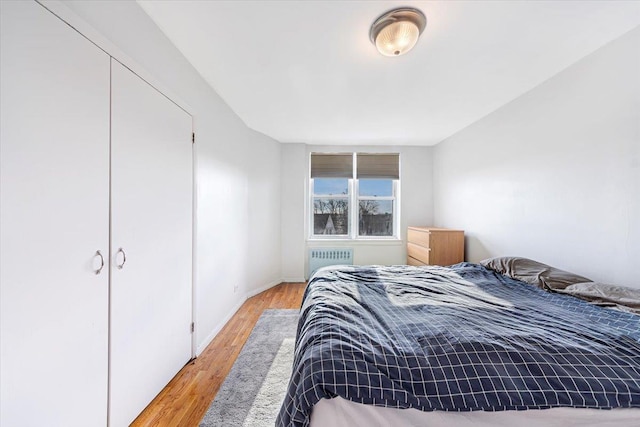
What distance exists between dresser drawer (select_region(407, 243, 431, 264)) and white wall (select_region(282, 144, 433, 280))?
12.7 inches

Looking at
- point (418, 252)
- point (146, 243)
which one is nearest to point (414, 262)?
point (418, 252)

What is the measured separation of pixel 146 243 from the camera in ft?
4.74

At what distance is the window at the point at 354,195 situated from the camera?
4.17 meters

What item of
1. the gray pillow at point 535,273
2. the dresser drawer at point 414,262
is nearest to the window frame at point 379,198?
the dresser drawer at point 414,262

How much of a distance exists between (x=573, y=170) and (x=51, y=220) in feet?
10.7

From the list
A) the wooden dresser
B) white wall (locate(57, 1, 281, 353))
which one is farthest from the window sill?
the wooden dresser

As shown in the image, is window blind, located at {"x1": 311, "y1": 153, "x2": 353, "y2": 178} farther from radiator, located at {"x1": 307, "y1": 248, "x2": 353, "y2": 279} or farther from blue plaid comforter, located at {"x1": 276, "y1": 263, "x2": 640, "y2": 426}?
blue plaid comforter, located at {"x1": 276, "y1": 263, "x2": 640, "y2": 426}

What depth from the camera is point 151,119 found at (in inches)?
58.3

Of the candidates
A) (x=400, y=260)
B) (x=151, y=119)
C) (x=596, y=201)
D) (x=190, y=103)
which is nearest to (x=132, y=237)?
(x=151, y=119)

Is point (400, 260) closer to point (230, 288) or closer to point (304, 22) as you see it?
point (230, 288)

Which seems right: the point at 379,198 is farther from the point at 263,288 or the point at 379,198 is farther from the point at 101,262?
the point at 101,262

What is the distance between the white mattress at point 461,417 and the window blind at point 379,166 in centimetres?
362

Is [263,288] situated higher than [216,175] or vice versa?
[216,175]

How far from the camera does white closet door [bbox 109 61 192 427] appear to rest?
4.08 ft
